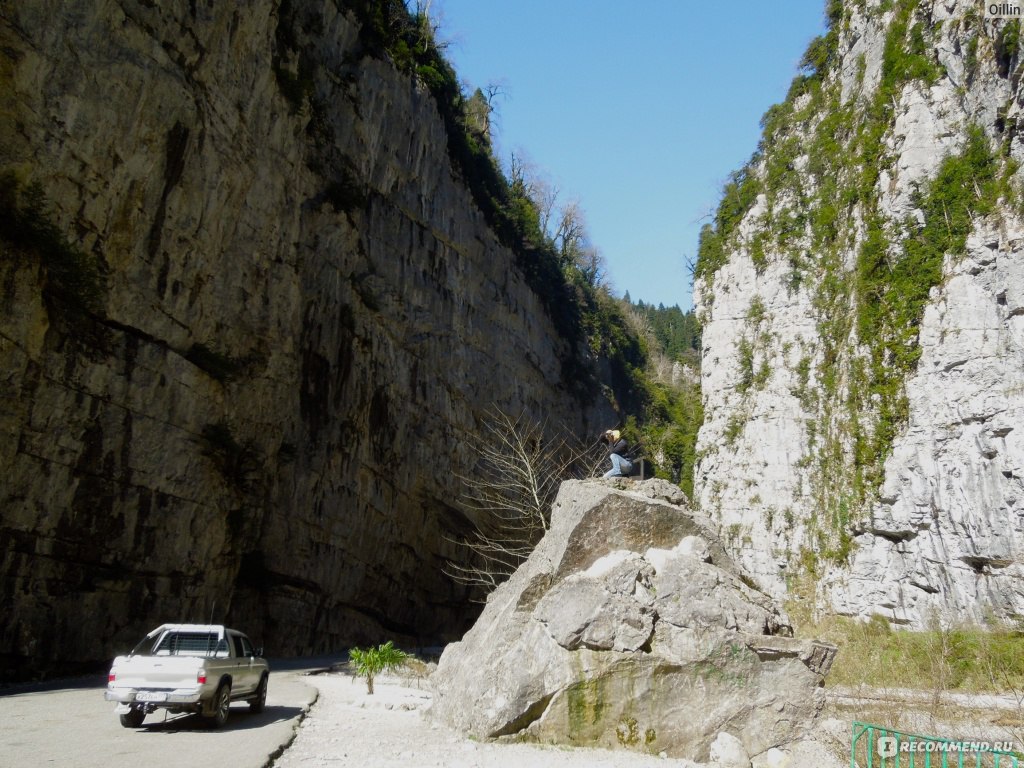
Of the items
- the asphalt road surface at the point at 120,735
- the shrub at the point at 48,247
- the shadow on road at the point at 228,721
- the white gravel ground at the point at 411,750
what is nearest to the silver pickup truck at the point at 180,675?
the shadow on road at the point at 228,721

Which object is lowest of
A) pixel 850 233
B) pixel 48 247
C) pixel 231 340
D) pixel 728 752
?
pixel 728 752

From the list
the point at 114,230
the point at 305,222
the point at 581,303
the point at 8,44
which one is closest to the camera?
the point at 8,44

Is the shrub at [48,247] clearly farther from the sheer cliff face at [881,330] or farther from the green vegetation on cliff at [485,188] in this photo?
the sheer cliff face at [881,330]

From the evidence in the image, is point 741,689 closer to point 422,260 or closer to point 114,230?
point 114,230

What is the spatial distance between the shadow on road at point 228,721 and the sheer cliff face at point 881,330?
18077 millimetres

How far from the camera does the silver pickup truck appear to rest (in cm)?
952

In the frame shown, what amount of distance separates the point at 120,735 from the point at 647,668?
6.16 metres

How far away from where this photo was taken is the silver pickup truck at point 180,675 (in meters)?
9.52

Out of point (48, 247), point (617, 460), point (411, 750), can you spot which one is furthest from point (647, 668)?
point (48, 247)

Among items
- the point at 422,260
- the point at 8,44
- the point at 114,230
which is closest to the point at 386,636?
the point at 422,260

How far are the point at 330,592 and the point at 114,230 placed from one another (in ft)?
49.3

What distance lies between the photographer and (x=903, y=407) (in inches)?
1000

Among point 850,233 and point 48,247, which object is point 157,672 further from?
point 850,233

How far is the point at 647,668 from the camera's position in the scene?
9.24m
